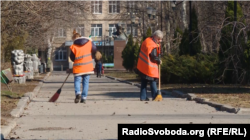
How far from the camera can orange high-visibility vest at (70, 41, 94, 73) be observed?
1438 centimetres

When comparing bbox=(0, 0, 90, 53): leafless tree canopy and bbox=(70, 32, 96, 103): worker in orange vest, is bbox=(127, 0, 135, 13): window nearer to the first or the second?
bbox=(0, 0, 90, 53): leafless tree canopy

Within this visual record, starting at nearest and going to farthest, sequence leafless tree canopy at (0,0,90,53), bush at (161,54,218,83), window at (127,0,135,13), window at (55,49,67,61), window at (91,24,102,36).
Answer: leafless tree canopy at (0,0,90,53) → bush at (161,54,218,83) → window at (127,0,135,13) → window at (91,24,102,36) → window at (55,49,67,61)

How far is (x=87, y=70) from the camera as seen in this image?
47.1 ft

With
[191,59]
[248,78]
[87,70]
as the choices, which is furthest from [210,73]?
[87,70]

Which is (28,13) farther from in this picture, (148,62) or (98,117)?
(98,117)

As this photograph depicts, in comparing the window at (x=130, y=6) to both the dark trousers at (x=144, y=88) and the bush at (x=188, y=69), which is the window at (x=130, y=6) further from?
the dark trousers at (x=144, y=88)

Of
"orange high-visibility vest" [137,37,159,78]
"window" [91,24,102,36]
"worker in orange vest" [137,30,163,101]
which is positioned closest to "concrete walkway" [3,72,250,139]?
"worker in orange vest" [137,30,163,101]

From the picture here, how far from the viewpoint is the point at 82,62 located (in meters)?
14.4

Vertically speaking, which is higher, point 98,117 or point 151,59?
point 151,59

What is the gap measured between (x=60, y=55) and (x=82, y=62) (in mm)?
74266

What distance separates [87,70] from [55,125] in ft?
14.9

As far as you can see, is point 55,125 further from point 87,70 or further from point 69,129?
point 87,70

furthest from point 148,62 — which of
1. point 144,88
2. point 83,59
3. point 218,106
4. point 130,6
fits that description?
point 130,6

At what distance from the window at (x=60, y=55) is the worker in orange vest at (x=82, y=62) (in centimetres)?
A: 7374
